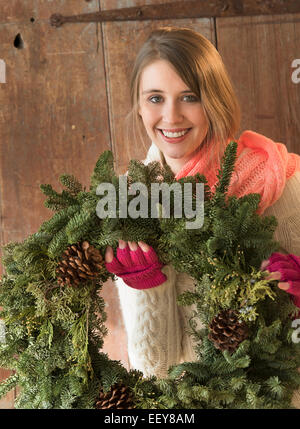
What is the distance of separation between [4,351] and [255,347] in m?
0.45

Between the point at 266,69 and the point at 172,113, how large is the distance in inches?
15.6

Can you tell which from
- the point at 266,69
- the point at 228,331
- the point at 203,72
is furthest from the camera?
the point at 266,69

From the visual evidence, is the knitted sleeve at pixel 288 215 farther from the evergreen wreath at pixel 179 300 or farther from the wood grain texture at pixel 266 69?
the wood grain texture at pixel 266 69

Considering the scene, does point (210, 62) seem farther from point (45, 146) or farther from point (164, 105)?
point (45, 146)

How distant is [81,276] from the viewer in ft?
2.91

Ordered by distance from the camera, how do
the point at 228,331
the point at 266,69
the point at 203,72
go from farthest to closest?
1. the point at 266,69
2. the point at 203,72
3. the point at 228,331

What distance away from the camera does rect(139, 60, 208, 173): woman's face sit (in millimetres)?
1049

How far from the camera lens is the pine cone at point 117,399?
879mm

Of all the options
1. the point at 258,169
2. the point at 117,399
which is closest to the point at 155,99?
the point at 258,169

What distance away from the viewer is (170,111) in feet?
3.47

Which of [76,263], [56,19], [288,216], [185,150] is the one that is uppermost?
[56,19]

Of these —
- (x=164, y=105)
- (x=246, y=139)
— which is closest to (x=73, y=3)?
(x=164, y=105)

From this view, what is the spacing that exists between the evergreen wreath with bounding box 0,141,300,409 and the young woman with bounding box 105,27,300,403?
0.44ft

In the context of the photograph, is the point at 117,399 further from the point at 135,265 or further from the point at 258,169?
the point at 258,169
